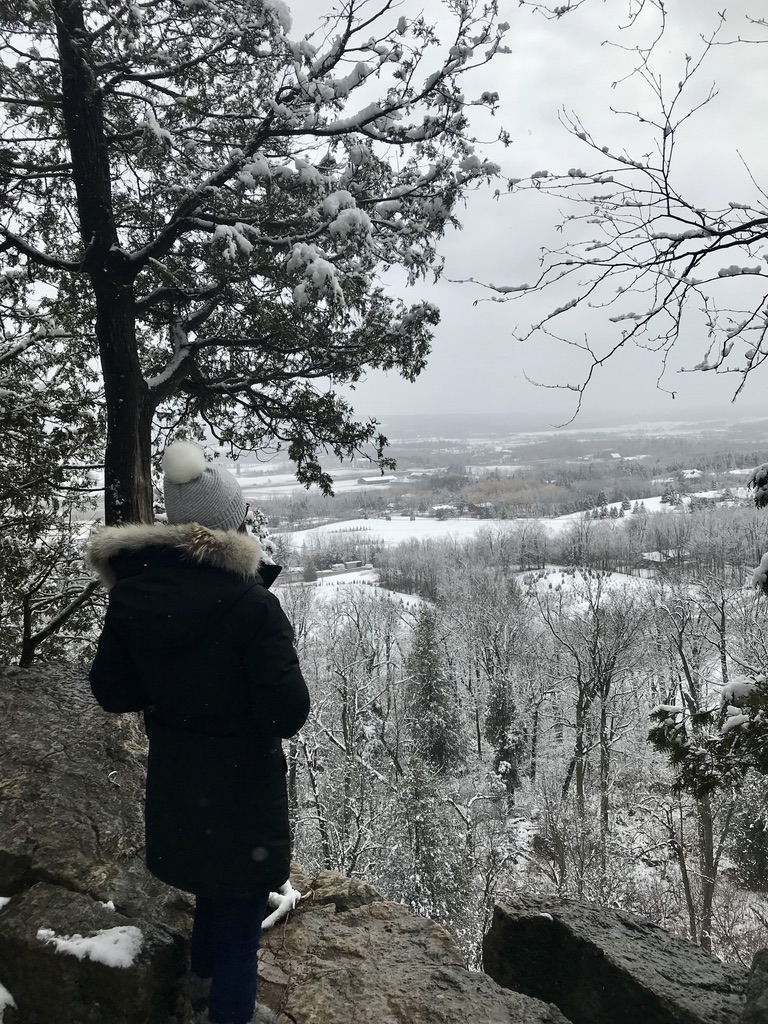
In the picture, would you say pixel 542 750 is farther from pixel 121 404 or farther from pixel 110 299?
pixel 110 299

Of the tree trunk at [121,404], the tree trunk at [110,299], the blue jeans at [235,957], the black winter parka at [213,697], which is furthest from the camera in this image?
the tree trunk at [121,404]

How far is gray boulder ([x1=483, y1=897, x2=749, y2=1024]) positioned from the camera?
3.13 meters

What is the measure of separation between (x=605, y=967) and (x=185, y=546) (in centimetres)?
338

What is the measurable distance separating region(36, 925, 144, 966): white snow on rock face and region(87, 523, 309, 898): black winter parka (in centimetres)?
55

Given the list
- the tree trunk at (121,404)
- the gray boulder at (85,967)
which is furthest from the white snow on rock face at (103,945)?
the tree trunk at (121,404)

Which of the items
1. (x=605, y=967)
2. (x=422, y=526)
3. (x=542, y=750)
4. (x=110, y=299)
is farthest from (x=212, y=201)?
(x=422, y=526)

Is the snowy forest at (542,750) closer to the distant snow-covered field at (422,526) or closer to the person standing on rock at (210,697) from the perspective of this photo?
the person standing on rock at (210,697)

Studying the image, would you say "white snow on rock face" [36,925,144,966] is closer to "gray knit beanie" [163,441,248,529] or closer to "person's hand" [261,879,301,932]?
"person's hand" [261,879,301,932]

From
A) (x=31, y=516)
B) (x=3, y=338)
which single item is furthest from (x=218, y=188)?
(x=31, y=516)

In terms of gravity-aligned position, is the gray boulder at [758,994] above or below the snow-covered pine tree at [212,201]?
below

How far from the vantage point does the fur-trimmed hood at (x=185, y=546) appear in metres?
1.87

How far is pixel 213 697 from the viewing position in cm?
184

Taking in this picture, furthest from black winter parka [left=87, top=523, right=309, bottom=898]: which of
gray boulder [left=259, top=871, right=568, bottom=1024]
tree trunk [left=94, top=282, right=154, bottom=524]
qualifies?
tree trunk [left=94, top=282, right=154, bottom=524]

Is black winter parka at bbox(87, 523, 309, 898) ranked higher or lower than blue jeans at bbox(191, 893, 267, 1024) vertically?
higher
